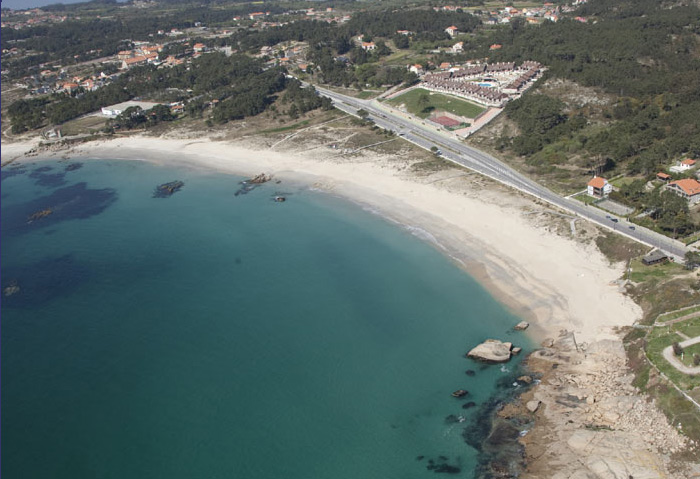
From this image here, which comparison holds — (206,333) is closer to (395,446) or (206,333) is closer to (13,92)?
(395,446)

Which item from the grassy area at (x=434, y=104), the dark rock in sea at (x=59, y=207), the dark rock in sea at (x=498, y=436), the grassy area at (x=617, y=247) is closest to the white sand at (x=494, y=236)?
the grassy area at (x=617, y=247)

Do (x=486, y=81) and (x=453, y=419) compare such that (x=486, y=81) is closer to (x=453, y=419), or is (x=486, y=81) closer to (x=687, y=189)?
(x=687, y=189)

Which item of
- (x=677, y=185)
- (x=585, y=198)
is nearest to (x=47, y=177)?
(x=585, y=198)

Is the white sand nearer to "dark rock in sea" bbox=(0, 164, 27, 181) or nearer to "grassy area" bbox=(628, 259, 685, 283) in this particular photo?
"grassy area" bbox=(628, 259, 685, 283)

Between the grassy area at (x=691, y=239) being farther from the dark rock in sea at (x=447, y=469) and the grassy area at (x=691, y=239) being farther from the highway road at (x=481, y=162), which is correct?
the dark rock in sea at (x=447, y=469)

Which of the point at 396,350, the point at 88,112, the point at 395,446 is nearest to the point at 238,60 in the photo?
the point at 88,112
